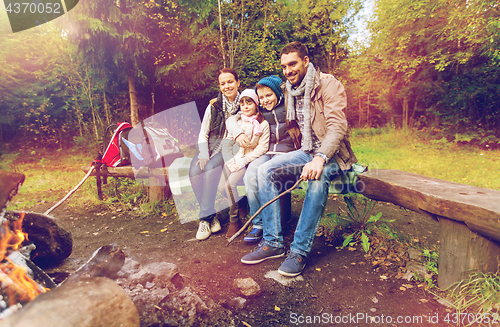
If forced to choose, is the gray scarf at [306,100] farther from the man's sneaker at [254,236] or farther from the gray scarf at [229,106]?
the man's sneaker at [254,236]

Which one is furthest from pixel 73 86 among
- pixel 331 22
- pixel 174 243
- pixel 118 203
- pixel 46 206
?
pixel 331 22

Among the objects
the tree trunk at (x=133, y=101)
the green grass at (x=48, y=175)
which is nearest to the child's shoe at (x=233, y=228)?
the green grass at (x=48, y=175)

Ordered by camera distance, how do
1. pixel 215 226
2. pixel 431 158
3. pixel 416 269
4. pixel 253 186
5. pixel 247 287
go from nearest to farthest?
pixel 247 287 → pixel 416 269 → pixel 253 186 → pixel 215 226 → pixel 431 158

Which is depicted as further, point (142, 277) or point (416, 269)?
point (416, 269)

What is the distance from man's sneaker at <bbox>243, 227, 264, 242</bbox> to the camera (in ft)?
9.08

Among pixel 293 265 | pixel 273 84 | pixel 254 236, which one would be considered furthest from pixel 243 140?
pixel 293 265

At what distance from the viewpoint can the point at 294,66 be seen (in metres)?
2.51

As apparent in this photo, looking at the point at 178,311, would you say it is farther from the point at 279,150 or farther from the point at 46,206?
the point at 46,206

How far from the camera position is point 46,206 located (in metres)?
4.29

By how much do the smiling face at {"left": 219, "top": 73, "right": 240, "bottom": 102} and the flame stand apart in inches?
91.7

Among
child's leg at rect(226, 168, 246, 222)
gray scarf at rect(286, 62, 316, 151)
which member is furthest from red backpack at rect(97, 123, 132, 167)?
gray scarf at rect(286, 62, 316, 151)

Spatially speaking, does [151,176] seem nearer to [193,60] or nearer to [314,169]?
[314,169]

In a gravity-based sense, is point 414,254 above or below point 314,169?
Answer: below

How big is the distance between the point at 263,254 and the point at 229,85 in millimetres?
1916
